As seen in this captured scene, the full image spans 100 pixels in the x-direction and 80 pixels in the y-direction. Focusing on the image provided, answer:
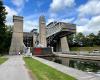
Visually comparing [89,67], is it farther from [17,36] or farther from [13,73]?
[17,36]

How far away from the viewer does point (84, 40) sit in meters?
139

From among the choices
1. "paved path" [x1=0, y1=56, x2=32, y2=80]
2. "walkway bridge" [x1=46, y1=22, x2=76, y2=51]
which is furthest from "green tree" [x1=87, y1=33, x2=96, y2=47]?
"paved path" [x1=0, y1=56, x2=32, y2=80]

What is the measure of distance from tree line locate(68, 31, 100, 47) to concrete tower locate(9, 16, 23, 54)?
46.7 metres

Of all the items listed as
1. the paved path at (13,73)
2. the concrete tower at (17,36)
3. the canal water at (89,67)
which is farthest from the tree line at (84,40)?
the paved path at (13,73)

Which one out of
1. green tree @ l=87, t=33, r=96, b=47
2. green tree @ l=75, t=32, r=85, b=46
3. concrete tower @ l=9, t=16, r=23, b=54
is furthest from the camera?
green tree @ l=75, t=32, r=85, b=46

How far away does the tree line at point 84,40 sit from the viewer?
136 metres

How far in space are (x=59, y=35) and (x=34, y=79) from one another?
83.9m

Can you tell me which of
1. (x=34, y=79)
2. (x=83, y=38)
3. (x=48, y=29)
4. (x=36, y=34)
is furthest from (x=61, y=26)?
(x=34, y=79)

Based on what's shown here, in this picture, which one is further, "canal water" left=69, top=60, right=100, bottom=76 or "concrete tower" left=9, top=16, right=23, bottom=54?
"concrete tower" left=9, top=16, right=23, bottom=54

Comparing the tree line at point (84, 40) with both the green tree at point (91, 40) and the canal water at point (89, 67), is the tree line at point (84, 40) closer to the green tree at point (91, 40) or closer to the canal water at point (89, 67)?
the green tree at point (91, 40)

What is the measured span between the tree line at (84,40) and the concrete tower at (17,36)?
46.7 m

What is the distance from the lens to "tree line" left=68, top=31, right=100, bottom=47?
136 metres

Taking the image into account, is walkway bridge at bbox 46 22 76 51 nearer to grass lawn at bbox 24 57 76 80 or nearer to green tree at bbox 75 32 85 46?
green tree at bbox 75 32 85 46

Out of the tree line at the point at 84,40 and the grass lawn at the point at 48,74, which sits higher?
the tree line at the point at 84,40
